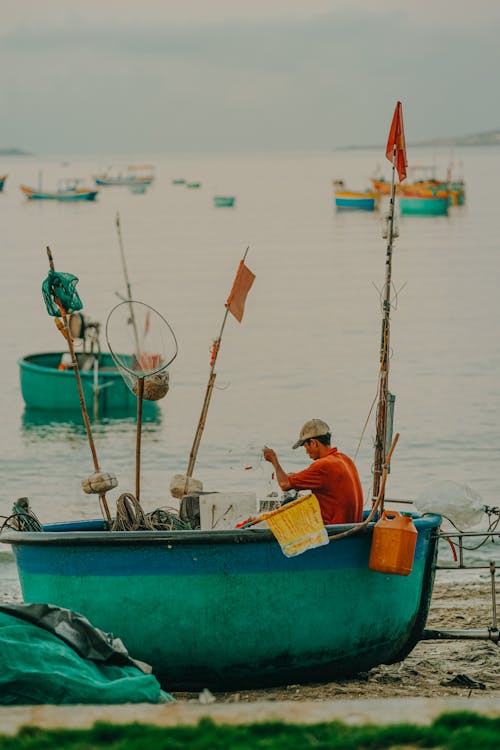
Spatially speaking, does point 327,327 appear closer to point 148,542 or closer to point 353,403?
point 353,403

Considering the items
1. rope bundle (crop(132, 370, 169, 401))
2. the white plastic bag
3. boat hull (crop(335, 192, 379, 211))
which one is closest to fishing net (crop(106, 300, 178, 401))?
rope bundle (crop(132, 370, 169, 401))

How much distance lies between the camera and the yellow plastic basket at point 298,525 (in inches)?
320

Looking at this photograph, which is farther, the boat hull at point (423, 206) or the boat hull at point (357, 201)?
the boat hull at point (357, 201)

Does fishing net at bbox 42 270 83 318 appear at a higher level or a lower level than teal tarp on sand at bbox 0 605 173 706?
higher

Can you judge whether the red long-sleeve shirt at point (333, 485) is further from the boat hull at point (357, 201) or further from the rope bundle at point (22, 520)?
the boat hull at point (357, 201)

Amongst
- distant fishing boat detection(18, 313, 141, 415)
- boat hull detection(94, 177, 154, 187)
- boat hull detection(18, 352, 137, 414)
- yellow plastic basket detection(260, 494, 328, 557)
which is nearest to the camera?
yellow plastic basket detection(260, 494, 328, 557)

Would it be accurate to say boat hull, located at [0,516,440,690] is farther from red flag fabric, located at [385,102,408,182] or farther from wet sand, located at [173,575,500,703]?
red flag fabric, located at [385,102,408,182]

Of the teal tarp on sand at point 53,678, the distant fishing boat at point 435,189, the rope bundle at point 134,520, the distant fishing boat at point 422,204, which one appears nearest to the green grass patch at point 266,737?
the teal tarp on sand at point 53,678

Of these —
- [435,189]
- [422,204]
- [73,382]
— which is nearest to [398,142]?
[73,382]

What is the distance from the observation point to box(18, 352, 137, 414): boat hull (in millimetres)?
22375

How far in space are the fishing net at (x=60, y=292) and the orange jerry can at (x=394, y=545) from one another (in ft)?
8.91

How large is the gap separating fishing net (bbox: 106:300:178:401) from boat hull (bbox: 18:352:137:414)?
1144cm

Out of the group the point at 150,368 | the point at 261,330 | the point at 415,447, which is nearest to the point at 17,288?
the point at 261,330

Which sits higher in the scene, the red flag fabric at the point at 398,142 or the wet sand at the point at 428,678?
the red flag fabric at the point at 398,142
